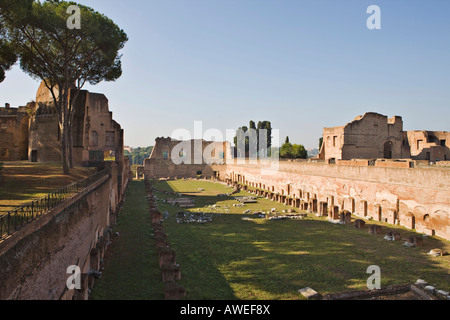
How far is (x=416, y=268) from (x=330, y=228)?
16.5ft

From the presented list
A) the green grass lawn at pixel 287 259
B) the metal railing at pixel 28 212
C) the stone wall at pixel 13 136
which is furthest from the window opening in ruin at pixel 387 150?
the stone wall at pixel 13 136

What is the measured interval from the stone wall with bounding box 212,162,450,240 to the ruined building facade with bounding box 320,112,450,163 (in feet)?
24.9

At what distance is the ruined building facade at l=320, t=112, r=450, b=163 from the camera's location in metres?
28.8

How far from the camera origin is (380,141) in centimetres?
2950

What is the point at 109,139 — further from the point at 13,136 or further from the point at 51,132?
the point at 51,132

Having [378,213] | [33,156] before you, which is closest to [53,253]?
[378,213]

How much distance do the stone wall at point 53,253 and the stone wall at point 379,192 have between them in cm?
1121

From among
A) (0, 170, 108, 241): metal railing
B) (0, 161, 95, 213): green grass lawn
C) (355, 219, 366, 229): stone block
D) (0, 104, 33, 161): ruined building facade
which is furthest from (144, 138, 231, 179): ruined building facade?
(0, 170, 108, 241): metal railing

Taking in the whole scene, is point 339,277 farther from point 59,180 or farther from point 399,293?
point 59,180

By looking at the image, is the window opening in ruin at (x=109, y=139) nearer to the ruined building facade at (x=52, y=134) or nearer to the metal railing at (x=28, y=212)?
the ruined building facade at (x=52, y=134)

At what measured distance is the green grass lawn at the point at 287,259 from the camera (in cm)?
735

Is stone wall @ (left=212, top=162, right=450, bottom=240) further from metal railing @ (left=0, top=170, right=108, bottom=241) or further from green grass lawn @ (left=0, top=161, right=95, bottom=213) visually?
metal railing @ (left=0, top=170, right=108, bottom=241)
